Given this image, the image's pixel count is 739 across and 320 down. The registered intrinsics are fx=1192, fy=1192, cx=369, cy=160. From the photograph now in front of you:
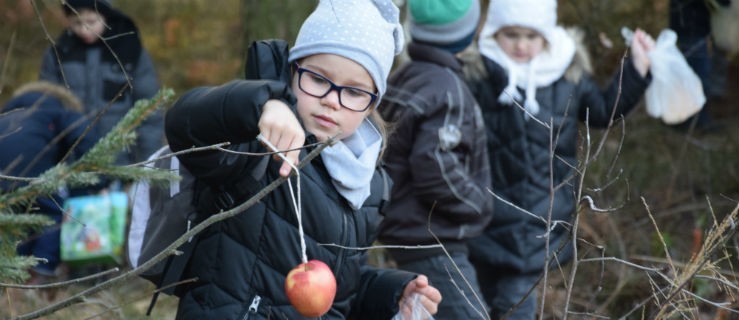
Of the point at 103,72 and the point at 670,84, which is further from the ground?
the point at 103,72

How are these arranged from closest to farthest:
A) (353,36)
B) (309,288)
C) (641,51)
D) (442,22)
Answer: (309,288) < (353,36) < (442,22) < (641,51)

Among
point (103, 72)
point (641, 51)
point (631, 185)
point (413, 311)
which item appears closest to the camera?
point (413, 311)

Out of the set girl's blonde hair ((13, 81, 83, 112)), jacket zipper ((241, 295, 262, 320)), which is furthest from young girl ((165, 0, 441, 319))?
girl's blonde hair ((13, 81, 83, 112))

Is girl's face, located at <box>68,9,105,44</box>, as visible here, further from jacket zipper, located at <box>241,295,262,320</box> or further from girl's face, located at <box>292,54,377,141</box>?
jacket zipper, located at <box>241,295,262,320</box>

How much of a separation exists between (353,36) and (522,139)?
228cm

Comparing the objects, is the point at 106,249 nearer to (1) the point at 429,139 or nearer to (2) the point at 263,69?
(1) the point at 429,139

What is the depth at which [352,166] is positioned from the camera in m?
3.28

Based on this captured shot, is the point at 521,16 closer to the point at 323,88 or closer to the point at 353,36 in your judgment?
the point at 353,36

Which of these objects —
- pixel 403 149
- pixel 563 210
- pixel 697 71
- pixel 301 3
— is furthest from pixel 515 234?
pixel 301 3

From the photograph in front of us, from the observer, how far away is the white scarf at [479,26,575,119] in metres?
5.42

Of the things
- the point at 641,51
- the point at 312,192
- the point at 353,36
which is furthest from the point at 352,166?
the point at 641,51

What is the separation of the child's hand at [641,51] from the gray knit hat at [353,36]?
2.56 meters

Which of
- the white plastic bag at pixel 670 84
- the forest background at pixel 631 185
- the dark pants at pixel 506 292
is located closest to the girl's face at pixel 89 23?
the forest background at pixel 631 185

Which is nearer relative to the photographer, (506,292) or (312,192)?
(312,192)
